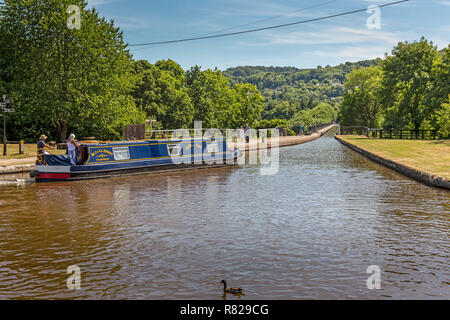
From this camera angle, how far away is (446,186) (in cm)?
1878

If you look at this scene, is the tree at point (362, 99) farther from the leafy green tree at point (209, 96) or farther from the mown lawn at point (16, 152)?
the mown lawn at point (16, 152)

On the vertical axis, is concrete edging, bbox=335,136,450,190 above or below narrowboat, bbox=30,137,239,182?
below

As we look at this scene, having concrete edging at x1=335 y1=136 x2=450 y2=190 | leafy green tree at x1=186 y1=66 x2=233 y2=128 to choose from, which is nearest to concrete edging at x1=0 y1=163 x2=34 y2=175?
concrete edging at x1=335 y1=136 x2=450 y2=190

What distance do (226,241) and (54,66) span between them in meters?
32.6

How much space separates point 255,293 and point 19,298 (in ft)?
11.4

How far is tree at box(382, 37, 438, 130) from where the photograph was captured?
60.4 meters

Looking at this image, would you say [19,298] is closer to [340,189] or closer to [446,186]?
[340,189]

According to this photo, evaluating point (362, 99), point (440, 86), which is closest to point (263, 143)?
point (440, 86)

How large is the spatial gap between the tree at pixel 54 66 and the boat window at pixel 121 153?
15.4m

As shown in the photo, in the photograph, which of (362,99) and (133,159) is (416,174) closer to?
(133,159)

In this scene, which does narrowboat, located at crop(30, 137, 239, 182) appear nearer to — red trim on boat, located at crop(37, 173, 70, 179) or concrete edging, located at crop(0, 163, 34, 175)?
red trim on boat, located at crop(37, 173, 70, 179)

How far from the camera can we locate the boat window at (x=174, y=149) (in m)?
27.7

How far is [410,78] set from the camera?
60562 millimetres
